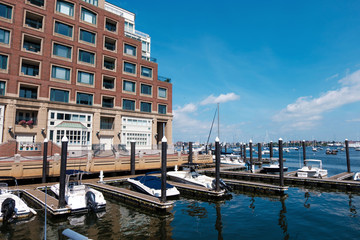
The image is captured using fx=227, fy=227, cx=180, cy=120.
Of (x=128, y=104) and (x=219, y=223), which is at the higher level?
(x=128, y=104)

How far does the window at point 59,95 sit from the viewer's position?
3616cm

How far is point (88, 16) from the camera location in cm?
4103

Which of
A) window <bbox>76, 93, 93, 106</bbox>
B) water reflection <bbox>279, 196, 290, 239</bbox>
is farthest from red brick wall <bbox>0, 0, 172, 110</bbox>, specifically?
water reflection <bbox>279, 196, 290, 239</bbox>

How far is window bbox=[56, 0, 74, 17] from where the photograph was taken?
37.8 meters

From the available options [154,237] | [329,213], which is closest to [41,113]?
[154,237]

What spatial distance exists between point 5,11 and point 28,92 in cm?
1193

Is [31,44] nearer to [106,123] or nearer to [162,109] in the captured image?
[106,123]

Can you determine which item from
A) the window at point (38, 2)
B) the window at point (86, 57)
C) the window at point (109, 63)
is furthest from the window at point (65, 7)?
the window at point (109, 63)

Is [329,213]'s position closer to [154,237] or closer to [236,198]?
[236,198]

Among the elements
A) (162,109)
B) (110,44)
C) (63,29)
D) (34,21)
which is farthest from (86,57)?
(162,109)

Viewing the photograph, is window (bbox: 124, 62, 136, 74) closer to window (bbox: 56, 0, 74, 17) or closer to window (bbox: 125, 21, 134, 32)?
window (bbox: 56, 0, 74, 17)

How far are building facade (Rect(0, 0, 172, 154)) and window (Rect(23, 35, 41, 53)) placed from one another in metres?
0.01

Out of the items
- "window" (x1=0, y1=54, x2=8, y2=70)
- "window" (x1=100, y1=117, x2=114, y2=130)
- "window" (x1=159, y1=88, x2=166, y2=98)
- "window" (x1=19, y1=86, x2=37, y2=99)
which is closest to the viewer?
"window" (x1=0, y1=54, x2=8, y2=70)

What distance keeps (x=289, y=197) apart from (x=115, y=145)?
29183mm
